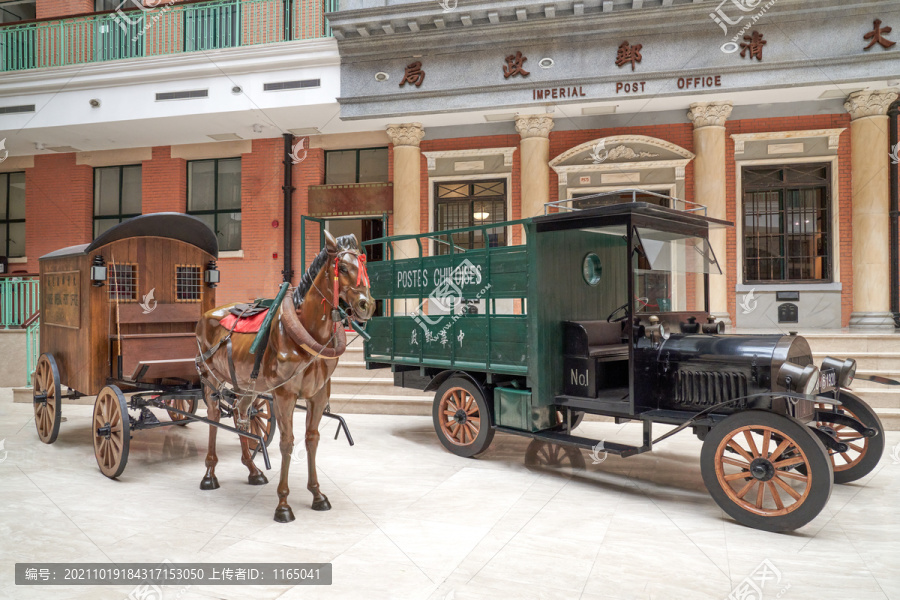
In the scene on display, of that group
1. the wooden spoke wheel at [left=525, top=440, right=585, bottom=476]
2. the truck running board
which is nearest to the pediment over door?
the wooden spoke wheel at [left=525, top=440, right=585, bottom=476]

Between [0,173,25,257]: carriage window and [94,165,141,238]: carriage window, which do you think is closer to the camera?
[94,165,141,238]: carriage window

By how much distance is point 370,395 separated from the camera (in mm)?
9914

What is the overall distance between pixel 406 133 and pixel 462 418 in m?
8.64

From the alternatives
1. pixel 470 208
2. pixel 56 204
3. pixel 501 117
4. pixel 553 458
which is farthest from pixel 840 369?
pixel 56 204

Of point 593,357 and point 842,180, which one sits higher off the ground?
point 842,180

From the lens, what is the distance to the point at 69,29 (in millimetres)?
14812

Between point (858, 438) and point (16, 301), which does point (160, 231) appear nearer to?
point (858, 438)

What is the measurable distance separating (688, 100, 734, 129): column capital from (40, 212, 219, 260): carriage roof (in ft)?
33.2

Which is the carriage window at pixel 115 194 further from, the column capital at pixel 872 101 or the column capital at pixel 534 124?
the column capital at pixel 872 101

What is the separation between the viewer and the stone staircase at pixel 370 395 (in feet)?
31.6

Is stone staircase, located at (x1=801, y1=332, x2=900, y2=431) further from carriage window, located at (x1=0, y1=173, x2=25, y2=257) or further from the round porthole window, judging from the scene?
carriage window, located at (x1=0, y1=173, x2=25, y2=257)

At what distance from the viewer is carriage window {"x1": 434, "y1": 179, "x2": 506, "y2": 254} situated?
559 inches

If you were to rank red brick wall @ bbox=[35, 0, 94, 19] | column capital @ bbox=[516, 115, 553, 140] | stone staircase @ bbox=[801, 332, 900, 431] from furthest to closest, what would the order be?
red brick wall @ bbox=[35, 0, 94, 19] < column capital @ bbox=[516, 115, 553, 140] < stone staircase @ bbox=[801, 332, 900, 431]
